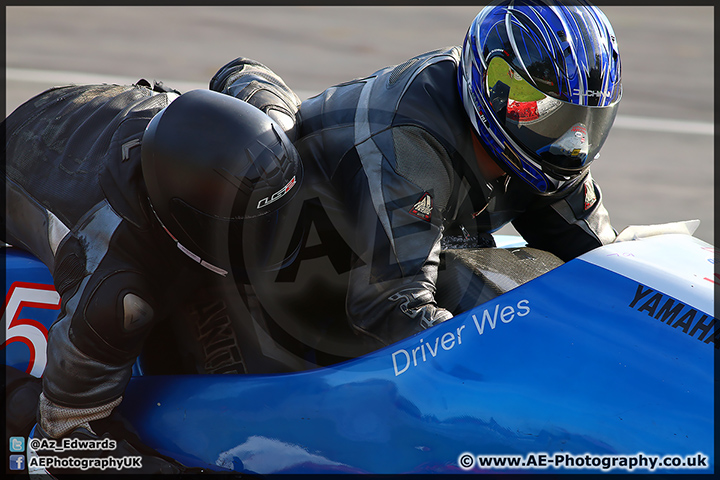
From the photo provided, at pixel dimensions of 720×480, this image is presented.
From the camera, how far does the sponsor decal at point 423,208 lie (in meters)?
2.18

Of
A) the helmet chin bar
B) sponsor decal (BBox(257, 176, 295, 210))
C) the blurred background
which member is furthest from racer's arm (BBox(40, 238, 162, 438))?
the blurred background

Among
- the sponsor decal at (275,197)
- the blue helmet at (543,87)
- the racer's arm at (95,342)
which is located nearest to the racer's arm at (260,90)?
the sponsor decal at (275,197)

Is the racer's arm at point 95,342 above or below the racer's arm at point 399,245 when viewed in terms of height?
below

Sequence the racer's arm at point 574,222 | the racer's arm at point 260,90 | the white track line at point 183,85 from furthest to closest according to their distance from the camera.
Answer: the white track line at point 183,85 → the racer's arm at point 574,222 → the racer's arm at point 260,90

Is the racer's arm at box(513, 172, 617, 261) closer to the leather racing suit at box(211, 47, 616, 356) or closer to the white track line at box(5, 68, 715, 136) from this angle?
the leather racing suit at box(211, 47, 616, 356)

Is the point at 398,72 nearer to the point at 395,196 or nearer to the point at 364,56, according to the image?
the point at 395,196

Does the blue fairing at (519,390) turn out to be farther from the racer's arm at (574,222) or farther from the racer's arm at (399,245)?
the racer's arm at (574,222)

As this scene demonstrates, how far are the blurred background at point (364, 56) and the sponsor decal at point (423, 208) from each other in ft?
10.5

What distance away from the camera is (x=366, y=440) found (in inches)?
73.4

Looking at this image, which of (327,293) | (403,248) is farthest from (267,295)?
(403,248)

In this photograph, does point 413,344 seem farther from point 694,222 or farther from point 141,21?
point 141,21

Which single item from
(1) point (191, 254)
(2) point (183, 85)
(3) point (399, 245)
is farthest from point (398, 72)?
(2) point (183, 85)

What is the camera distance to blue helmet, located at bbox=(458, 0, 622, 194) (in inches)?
82.0

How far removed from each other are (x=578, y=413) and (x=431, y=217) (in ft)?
2.36
